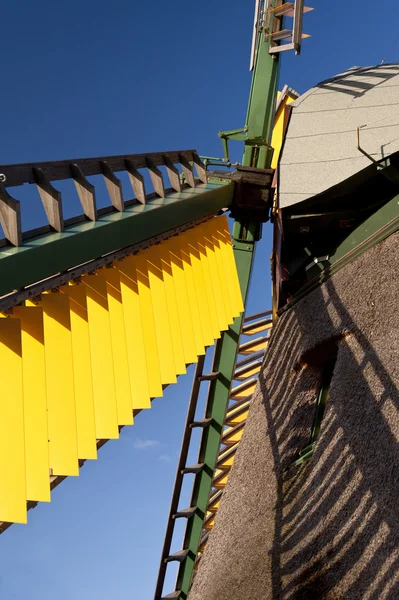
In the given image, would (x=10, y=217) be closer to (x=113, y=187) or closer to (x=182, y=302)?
(x=113, y=187)

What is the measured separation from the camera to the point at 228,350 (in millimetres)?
8836

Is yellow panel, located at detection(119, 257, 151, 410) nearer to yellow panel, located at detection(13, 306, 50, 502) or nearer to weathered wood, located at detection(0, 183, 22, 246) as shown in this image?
yellow panel, located at detection(13, 306, 50, 502)

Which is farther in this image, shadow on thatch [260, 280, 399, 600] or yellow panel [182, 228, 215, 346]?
yellow panel [182, 228, 215, 346]

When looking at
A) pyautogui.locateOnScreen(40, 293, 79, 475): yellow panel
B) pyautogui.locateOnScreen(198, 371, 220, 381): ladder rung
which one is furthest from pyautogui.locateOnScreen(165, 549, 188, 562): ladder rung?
pyautogui.locateOnScreen(40, 293, 79, 475): yellow panel

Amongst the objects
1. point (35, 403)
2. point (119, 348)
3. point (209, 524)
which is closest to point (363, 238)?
point (119, 348)

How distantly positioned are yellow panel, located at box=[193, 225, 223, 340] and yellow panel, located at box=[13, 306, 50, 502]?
9.59 feet

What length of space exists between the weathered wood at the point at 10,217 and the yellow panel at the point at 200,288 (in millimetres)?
2982

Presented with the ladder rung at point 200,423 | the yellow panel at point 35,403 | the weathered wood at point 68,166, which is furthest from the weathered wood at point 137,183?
the ladder rung at point 200,423

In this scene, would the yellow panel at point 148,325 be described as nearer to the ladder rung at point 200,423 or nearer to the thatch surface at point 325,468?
the thatch surface at point 325,468

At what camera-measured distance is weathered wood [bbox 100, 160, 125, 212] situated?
5266 mm

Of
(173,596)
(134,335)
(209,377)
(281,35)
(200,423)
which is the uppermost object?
(281,35)

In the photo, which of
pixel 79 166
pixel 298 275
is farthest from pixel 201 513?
pixel 79 166

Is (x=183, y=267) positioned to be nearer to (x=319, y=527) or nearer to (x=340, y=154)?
(x=340, y=154)

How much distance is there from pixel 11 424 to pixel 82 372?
2.54ft
